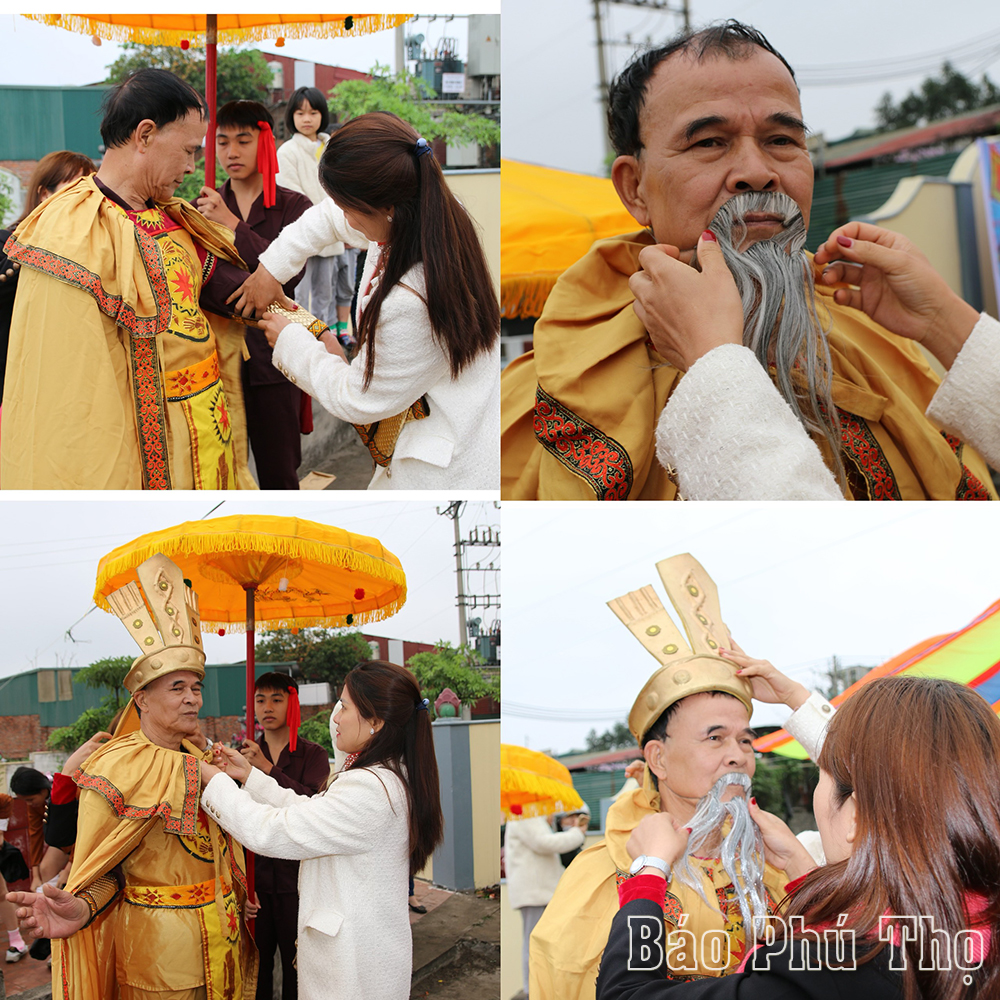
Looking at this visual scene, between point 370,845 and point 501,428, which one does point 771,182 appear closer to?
point 501,428

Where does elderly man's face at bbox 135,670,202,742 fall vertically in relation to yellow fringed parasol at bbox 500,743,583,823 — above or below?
above

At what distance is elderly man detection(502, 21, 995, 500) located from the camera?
5.77 feet

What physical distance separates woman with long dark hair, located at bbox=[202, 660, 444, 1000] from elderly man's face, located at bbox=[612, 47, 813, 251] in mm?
1218

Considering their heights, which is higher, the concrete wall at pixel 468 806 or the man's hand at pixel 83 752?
the man's hand at pixel 83 752

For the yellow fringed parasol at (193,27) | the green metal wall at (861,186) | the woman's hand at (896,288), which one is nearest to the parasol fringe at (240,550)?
the yellow fringed parasol at (193,27)

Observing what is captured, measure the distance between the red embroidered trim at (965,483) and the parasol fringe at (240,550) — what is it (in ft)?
4.00

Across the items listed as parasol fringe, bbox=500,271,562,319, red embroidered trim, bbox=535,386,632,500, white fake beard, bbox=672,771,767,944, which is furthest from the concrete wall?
parasol fringe, bbox=500,271,562,319

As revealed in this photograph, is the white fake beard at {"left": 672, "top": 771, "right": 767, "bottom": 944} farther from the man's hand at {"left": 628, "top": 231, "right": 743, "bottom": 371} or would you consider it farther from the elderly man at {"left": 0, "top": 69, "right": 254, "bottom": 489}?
the elderly man at {"left": 0, "top": 69, "right": 254, "bottom": 489}

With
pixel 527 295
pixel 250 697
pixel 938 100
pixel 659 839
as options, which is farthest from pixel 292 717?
pixel 938 100

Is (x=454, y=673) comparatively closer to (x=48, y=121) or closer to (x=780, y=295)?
(x=780, y=295)

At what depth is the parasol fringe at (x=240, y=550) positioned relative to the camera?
2041mm

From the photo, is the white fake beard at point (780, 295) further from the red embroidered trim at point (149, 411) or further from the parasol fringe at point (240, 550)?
the red embroidered trim at point (149, 411)

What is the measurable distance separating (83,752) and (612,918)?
3.93 ft

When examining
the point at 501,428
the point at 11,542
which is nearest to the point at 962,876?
the point at 501,428
